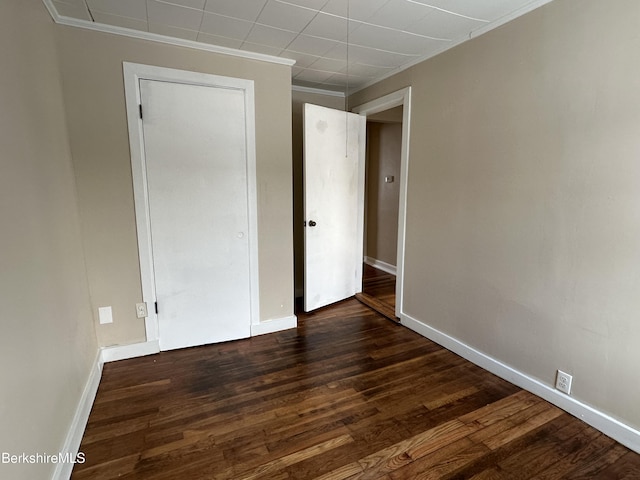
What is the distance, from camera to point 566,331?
73.7 inches

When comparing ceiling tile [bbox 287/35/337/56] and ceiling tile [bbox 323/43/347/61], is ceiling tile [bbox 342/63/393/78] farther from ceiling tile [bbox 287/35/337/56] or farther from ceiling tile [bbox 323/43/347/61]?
ceiling tile [bbox 287/35/337/56]

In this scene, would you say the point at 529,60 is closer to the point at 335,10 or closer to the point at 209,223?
the point at 335,10

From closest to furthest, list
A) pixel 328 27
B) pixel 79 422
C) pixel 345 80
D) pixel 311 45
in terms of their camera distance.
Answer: pixel 79 422
pixel 328 27
pixel 311 45
pixel 345 80

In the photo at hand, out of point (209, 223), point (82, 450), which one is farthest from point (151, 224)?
point (82, 450)

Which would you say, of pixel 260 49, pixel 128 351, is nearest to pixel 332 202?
pixel 260 49

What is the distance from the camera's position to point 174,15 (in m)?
1.99

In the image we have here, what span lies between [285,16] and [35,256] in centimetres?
189

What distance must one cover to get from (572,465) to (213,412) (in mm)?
1878

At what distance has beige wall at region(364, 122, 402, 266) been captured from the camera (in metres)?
4.80

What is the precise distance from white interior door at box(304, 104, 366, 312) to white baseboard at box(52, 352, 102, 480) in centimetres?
179

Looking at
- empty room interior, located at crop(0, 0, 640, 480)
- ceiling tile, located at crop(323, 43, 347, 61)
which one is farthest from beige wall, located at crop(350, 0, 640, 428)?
ceiling tile, located at crop(323, 43, 347, 61)

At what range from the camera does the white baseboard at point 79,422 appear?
141 centimetres

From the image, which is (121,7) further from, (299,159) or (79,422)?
(79,422)

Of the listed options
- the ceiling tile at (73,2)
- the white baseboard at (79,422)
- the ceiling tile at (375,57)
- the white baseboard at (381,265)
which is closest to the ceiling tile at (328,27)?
the ceiling tile at (375,57)
